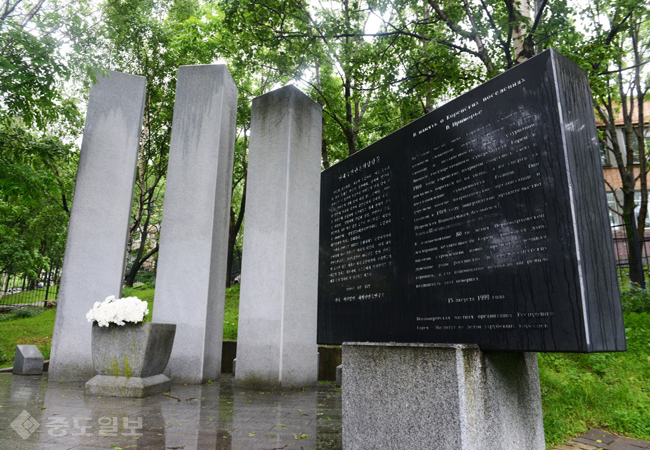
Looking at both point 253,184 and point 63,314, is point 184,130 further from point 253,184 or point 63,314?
point 63,314

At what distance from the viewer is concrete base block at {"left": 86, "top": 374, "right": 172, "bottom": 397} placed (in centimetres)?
705

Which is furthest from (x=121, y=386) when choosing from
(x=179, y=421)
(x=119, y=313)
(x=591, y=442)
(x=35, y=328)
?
(x=35, y=328)

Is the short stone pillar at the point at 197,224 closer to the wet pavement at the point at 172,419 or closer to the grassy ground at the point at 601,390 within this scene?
the wet pavement at the point at 172,419

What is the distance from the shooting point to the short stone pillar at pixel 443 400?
296 centimetres

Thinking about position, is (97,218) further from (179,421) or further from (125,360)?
(179,421)

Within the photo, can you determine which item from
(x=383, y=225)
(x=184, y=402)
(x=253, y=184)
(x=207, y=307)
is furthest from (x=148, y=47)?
(x=383, y=225)

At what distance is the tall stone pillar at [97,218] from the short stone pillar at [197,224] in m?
1.05

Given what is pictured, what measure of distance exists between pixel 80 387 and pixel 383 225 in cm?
748

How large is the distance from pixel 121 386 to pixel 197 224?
12.3 ft

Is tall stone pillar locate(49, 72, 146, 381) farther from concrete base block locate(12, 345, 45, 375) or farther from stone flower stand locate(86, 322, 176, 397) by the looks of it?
stone flower stand locate(86, 322, 176, 397)

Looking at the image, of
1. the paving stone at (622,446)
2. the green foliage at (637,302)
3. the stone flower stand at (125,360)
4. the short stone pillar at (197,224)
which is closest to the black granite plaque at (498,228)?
the paving stone at (622,446)

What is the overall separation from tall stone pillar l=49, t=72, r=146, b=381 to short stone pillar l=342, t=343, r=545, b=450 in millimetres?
7680

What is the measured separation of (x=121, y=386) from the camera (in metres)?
7.09

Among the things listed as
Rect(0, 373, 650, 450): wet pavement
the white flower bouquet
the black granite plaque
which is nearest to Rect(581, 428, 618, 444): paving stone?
Rect(0, 373, 650, 450): wet pavement
